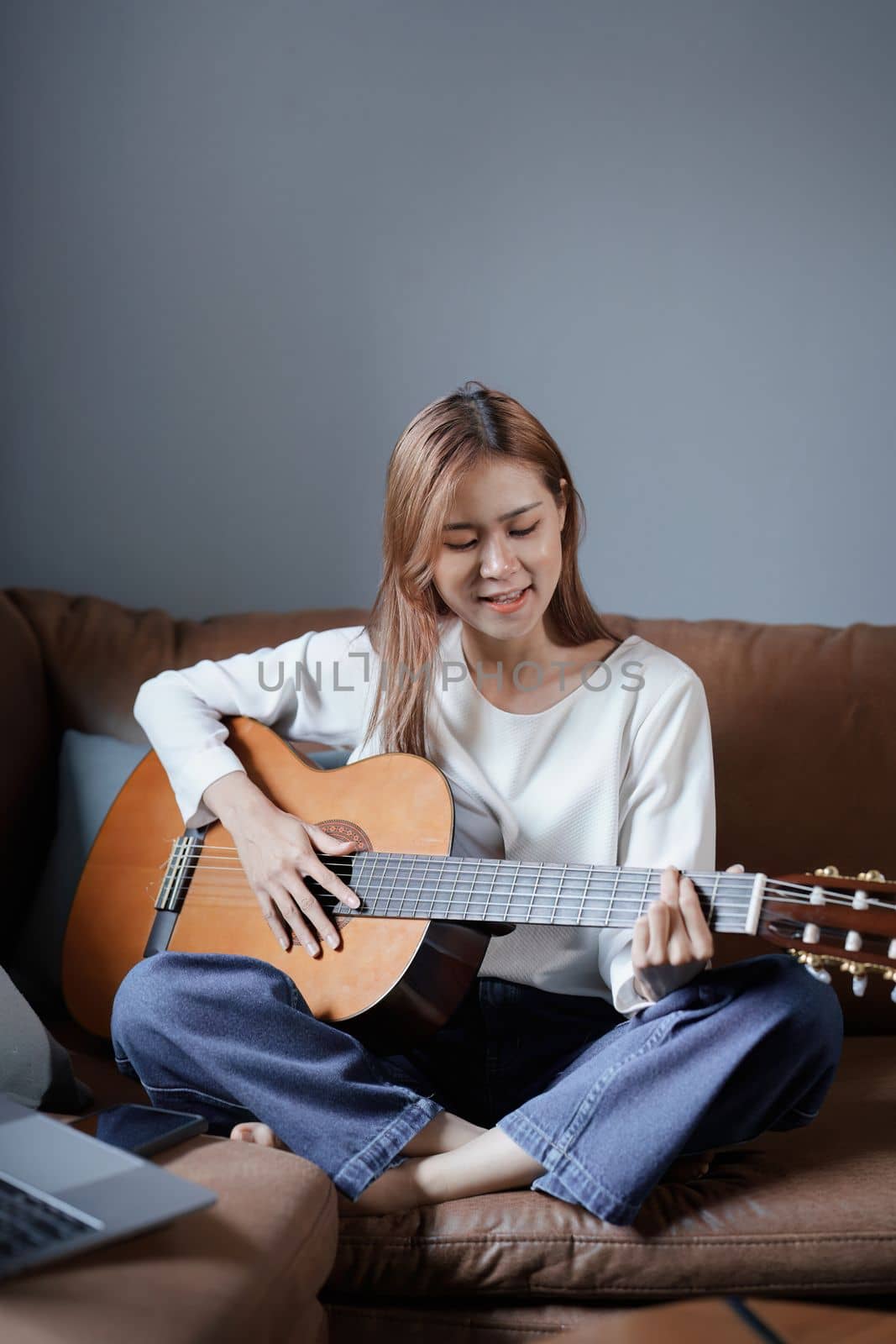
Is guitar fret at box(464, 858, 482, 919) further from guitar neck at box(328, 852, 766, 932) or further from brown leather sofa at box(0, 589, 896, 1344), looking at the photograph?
brown leather sofa at box(0, 589, 896, 1344)

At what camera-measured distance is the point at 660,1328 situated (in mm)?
680

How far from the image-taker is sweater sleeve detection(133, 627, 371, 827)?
1.53m

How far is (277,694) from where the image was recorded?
61.6 inches

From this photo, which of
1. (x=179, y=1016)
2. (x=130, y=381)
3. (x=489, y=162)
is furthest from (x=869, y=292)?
(x=179, y=1016)

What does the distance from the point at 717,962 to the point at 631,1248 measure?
0.58 meters

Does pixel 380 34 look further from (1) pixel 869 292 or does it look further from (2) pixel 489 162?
(1) pixel 869 292

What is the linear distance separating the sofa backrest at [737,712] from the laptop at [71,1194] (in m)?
0.76

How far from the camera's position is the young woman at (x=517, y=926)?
109 centimetres

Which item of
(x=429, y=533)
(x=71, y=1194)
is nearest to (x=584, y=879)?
(x=429, y=533)

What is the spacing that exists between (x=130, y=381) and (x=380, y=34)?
71cm

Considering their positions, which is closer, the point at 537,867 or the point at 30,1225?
the point at 30,1225

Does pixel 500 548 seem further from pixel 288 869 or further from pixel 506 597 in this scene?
pixel 288 869

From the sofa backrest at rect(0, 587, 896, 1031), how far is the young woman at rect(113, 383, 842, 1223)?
7.4 inches

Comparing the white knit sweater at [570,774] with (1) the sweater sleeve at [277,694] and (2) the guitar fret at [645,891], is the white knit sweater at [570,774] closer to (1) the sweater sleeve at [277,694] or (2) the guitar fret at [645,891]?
(1) the sweater sleeve at [277,694]
